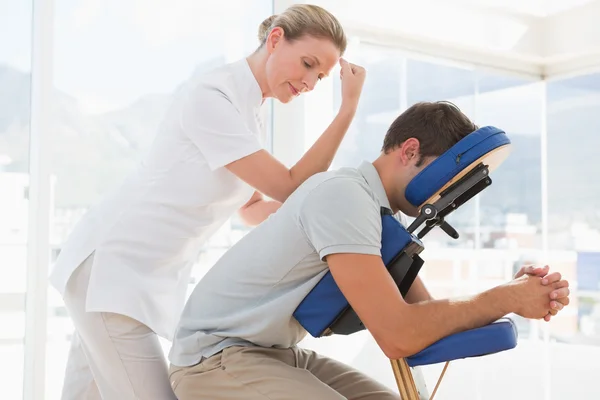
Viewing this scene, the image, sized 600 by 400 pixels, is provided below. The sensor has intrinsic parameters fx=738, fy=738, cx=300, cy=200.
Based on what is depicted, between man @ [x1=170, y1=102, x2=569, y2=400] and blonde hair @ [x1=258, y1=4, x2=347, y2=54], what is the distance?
0.31 meters

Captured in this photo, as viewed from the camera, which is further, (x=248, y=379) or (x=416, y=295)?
(x=416, y=295)

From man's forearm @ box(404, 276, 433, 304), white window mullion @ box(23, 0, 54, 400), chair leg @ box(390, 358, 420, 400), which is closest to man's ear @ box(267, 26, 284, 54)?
man's forearm @ box(404, 276, 433, 304)

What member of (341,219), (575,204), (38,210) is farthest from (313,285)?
(575,204)

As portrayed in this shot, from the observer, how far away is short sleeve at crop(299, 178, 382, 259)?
1431 millimetres

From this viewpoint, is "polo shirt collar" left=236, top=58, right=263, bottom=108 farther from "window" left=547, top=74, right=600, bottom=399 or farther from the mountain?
"window" left=547, top=74, right=600, bottom=399

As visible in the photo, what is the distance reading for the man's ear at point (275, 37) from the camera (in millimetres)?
1845

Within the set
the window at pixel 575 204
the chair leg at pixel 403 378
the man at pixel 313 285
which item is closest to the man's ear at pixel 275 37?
the man at pixel 313 285

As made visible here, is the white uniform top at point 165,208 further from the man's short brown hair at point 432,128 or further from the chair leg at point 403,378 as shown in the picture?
the chair leg at point 403,378

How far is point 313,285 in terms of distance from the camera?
1527mm

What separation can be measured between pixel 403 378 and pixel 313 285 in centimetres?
26

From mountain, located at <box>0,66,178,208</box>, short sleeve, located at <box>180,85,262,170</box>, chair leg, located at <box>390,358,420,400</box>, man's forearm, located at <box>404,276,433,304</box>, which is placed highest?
mountain, located at <box>0,66,178,208</box>

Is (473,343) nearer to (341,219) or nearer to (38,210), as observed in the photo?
(341,219)

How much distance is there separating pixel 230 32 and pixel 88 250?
2.05 metres

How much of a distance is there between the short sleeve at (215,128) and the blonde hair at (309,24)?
0.77ft
